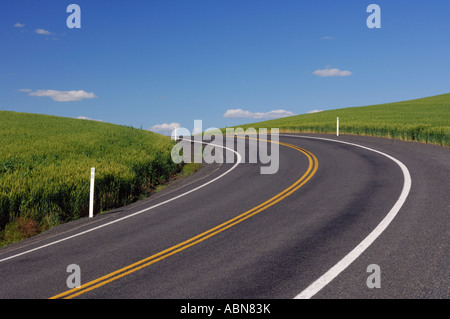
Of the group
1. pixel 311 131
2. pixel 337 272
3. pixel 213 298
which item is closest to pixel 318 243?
pixel 337 272

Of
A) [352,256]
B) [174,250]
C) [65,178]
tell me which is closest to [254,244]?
[174,250]

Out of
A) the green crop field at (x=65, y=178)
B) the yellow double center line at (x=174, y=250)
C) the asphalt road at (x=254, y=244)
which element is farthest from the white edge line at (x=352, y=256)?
the green crop field at (x=65, y=178)

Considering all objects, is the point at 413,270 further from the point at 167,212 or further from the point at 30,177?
the point at 30,177

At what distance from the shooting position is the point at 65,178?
13.2 m

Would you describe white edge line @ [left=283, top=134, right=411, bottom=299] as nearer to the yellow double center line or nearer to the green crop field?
the yellow double center line

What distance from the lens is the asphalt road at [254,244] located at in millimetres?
5953

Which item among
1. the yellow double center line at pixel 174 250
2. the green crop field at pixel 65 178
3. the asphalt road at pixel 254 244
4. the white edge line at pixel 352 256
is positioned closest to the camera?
the white edge line at pixel 352 256

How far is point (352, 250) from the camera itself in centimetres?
710

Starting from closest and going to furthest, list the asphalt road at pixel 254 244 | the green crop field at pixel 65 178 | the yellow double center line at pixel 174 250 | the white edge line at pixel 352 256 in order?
1. the white edge line at pixel 352 256
2. the asphalt road at pixel 254 244
3. the yellow double center line at pixel 174 250
4. the green crop field at pixel 65 178

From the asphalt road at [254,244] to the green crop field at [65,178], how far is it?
1.27 metres

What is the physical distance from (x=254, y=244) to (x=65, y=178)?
8065 millimetres

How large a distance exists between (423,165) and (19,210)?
14411mm

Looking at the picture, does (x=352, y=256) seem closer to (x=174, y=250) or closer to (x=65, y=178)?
(x=174, y=250)

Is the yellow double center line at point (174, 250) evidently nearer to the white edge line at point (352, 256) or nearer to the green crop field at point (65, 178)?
the white edge line at point (352, 256)
